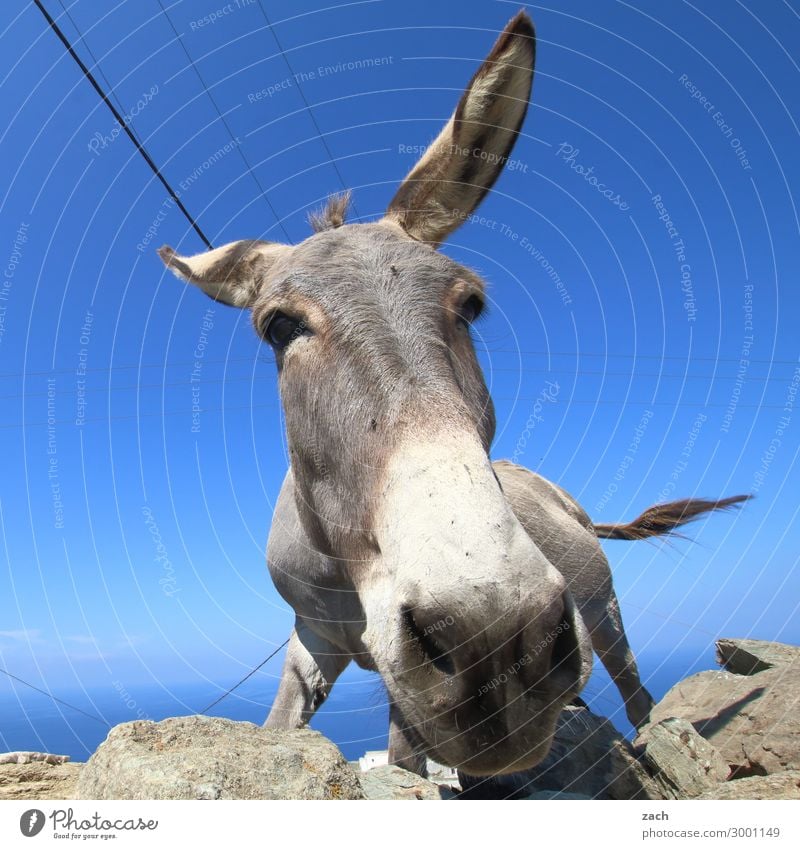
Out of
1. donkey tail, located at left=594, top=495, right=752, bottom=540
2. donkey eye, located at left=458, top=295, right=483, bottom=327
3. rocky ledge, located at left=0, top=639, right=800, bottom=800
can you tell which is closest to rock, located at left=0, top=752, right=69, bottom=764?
rocky ledge, located at left=0, top=639, right=800, bottom=800

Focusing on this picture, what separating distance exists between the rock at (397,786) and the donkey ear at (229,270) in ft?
12.0

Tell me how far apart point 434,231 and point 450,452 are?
2.91 m

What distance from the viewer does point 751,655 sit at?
616 centimetres

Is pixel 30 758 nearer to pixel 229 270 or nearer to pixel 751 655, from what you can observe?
pixel 229 270

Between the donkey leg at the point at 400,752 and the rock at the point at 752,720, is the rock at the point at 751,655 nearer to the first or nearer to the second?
the rock at the point at 752,720

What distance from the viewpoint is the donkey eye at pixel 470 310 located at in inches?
136

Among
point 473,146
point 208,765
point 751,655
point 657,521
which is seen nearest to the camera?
point 208,765

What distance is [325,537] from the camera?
3740 millimetres

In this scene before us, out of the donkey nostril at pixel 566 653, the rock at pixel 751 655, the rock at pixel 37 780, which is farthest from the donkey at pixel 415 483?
the rock at pixel 751 655

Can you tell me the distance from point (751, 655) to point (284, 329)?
6295 millimetres

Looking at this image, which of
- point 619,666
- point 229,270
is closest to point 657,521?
point 619,666

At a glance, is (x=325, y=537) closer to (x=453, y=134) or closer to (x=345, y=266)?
(x=345, y=266)

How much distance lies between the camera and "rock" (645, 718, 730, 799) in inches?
136
